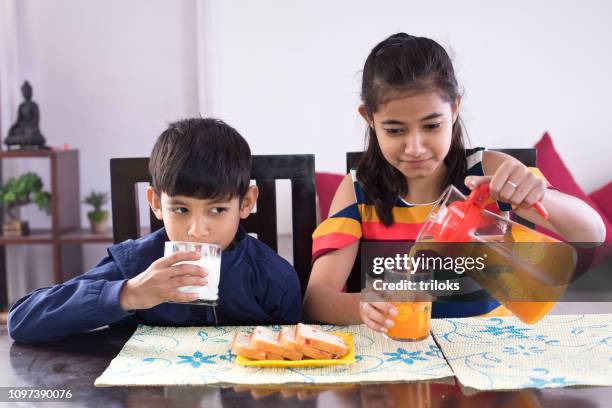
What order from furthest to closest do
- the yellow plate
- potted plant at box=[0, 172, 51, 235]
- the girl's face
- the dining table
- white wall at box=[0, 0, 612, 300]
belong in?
potted plant at box=[0, 172, 51, 235], white wall at box=[0, 0, 612, 300], the girl's face, the yellow plate, the dining table

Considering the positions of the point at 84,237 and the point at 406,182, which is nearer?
the point at 406,182

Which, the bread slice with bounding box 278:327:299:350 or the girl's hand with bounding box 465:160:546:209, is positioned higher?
the girl's hand with bounding box 465:160:546:209

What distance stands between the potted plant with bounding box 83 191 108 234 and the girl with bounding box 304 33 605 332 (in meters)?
1.66

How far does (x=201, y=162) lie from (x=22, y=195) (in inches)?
74.2

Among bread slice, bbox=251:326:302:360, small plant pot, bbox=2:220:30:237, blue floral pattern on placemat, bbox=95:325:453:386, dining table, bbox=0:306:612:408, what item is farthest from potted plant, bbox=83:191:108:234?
bread slice, bbox=251:326:302:360

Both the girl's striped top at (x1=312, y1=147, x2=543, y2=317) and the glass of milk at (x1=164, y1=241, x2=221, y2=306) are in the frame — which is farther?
the girl's striped top at (x1=312, y1=147, x2=543, y2=317)

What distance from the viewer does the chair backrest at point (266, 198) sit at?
133 centimetres

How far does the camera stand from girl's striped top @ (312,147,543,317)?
1.27 meters

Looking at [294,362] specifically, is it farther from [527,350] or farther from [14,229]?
[14,229]

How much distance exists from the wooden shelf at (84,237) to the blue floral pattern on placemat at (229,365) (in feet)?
5.60

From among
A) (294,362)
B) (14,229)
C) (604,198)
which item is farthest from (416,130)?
(14,229)

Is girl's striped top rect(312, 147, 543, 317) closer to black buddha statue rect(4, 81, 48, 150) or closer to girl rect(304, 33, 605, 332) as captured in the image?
girl rect(304, 33, 605, 332)

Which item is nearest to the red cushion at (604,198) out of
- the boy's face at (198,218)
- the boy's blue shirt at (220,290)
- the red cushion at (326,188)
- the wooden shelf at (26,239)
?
the red cushion at (326,188)

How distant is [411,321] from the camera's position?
3.11 feet
